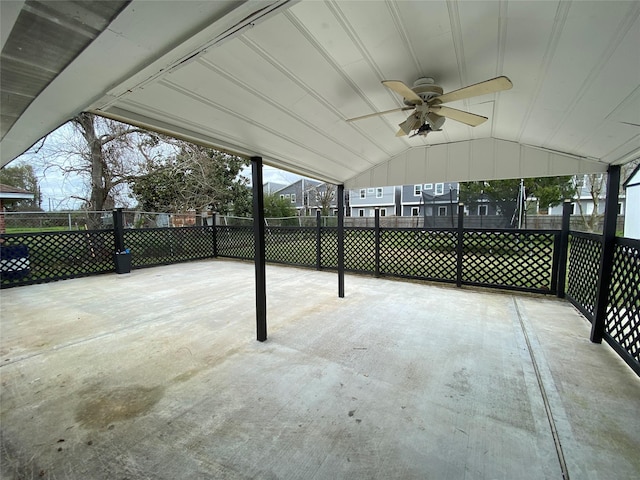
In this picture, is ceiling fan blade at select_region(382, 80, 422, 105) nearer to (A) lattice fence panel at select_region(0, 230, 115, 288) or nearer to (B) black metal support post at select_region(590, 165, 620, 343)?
(B) black metal support post at select_region(590, 165, 620, 343)

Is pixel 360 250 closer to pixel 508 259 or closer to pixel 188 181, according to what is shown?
pixel 508 259

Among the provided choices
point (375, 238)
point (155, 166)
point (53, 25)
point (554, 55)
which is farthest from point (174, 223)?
point (554, 55)

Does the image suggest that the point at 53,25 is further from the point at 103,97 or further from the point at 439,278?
the point at 439,278

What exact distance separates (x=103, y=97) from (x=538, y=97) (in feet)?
9.22

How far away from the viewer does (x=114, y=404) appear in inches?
72.6

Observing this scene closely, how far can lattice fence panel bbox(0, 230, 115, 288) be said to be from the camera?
509 cm

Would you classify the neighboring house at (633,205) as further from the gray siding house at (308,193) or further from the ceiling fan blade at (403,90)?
the gray siding house at (308,193)

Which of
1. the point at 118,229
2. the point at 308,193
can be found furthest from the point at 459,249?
the point at 308,193

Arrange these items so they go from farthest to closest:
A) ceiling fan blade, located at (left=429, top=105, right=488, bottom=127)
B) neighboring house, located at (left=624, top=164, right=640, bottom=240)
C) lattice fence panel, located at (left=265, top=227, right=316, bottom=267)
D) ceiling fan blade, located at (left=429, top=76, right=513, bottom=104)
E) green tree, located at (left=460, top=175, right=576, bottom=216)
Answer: green tree, located at (left=460, top=175, right=576, bottom=216) → lattice fence panel, located at (left=265, top=227, right=316, bottom=267) → neighboring house, located at (left=624, top=164, right=640, bottom=240) → ceiling fan blade, located at (left=429, top=105, right=488, bottom=127) → ceiling fan blade, located at (left=429, top=76, right=513, bottom=104)

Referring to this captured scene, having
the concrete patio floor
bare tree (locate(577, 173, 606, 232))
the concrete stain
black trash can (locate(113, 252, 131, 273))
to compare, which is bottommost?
the concrete stain

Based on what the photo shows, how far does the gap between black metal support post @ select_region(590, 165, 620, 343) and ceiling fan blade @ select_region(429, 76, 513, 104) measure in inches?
75.9

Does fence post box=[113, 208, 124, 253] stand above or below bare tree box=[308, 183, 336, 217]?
below

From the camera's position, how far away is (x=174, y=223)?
337 inches

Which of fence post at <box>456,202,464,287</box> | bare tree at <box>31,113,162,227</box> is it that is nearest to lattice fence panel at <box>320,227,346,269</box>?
fence post at <box>456,202,464,287</box>
